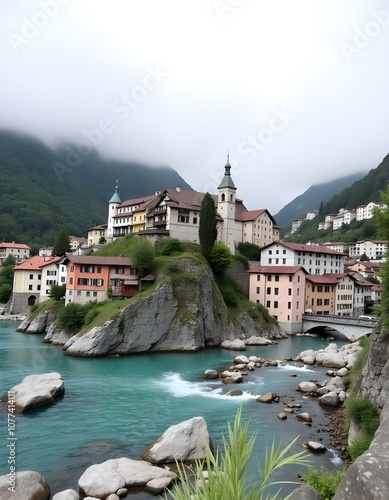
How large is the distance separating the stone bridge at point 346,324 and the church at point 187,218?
22515 millimetres

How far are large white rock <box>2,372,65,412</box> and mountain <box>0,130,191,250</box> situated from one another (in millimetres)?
116436

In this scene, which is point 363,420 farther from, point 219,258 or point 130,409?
point 219,258

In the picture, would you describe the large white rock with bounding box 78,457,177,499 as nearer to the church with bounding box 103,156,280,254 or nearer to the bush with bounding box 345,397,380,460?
the bush with bounding box 345,397,380,460

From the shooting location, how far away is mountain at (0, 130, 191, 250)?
148 metres

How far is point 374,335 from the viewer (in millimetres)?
21344

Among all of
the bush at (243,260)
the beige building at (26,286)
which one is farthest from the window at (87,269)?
the bush at (243,260)

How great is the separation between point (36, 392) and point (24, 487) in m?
12.5

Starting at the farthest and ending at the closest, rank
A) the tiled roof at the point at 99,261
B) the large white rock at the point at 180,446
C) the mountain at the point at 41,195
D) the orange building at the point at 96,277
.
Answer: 1. the mountain at the point at 41,195
2. the tiled roof at the point at 99,261
3. the orange building at the point at 96,277
4. the large white rock at the point at 180,446

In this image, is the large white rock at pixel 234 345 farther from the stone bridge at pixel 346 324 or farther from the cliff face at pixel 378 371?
the cliff face at pixel 378 371

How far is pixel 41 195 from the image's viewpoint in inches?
6398

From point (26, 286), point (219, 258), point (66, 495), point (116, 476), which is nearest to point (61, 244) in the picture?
point (26, 286)

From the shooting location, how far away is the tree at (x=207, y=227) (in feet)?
197

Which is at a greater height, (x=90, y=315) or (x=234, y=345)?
(x=90, y=315)

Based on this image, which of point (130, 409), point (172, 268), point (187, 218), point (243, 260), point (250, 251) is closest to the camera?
point (130, 409)
